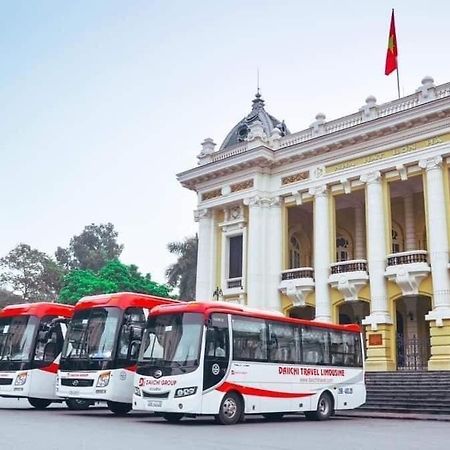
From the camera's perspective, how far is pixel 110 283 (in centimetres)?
4628

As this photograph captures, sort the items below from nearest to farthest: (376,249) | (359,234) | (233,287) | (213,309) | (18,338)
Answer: (213,309), (18,338), (376,249), (233,287), (359,234)

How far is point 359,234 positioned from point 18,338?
16.8m

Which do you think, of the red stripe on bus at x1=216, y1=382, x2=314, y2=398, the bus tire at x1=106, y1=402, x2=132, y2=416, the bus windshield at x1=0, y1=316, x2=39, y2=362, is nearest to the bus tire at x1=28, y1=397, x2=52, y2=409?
the bus windshield at x1=0, y1=316, x2=39, y2=362

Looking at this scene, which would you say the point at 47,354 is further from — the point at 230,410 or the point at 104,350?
the point at 230,410

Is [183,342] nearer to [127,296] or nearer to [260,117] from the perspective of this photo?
[127,296]

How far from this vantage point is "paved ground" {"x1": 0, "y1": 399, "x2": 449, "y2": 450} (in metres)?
8.45

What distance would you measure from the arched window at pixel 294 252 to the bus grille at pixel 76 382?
1578 centimetres

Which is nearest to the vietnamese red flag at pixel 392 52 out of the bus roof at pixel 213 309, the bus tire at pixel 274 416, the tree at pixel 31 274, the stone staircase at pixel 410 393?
the stone staircase at pixel 410 393

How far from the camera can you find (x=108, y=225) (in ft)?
276

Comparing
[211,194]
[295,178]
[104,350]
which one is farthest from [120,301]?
[211,194]

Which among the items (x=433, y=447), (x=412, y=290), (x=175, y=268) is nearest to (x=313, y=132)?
(x=412, y=290)

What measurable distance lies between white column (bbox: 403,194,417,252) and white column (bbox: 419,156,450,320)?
4.14m

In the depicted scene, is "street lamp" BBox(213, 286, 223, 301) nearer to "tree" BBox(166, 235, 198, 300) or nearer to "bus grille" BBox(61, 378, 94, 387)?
"bus grille" BBox(61, 378, 94, 387)

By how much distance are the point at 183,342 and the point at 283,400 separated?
3.18 m
